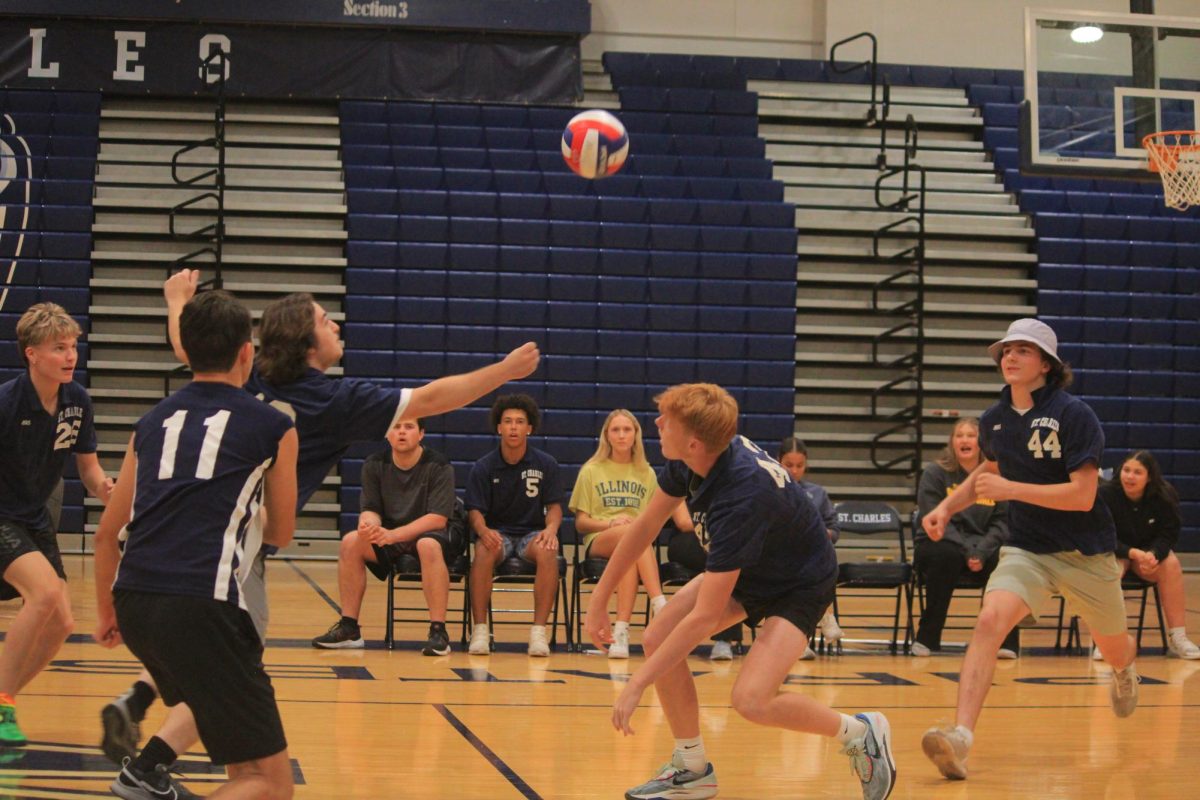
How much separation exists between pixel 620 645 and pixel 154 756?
404 centimetres

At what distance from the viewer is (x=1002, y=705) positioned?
627 centimetres

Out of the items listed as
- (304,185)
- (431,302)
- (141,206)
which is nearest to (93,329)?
(141,206)

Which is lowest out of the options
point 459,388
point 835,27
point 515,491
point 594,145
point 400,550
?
point 400,550

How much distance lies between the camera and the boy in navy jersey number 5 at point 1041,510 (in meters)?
4.85

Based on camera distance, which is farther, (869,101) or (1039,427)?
(869,101)

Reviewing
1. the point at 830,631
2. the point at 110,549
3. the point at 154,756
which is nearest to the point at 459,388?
the point at 110,549

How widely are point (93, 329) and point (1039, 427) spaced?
10293 millimetres

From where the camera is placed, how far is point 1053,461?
197 inches

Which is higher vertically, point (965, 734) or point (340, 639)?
point (965, 734)

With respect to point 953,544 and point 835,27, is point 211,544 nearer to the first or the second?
point 953,544

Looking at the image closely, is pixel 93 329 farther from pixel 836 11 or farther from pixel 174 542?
pixel 174 542

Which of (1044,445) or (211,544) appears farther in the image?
(1044,445)

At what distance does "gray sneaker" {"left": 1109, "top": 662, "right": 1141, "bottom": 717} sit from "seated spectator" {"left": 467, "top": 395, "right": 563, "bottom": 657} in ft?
10.5

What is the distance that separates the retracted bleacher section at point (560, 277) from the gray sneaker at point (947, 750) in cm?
809
